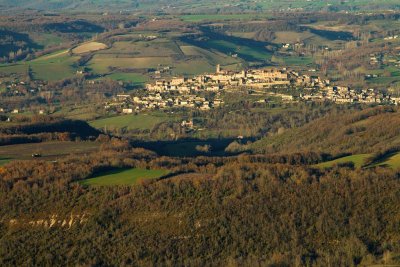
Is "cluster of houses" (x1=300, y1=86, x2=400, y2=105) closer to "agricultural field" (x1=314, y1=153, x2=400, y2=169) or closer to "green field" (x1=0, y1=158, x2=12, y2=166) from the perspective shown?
"agricultural field" (x1=314, y1=153, x2=400, y2=169)

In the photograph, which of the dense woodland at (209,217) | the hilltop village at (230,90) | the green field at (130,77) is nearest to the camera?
the dense woodland at (209,217)

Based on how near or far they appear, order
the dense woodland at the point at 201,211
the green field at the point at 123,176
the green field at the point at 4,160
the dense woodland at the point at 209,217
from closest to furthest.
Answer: the dense woodland at the point at 209,217 < the dense woodland at the point at 201,211 < the green field at the point at 123,176 < the green field at the point at 4,160

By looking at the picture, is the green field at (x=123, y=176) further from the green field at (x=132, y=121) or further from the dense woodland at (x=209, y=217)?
the green field at (x=132, y=121)

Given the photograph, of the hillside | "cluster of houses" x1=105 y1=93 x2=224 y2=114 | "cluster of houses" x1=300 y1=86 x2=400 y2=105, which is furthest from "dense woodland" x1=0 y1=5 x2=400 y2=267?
"cluster of houses" x1=300 y1=86 x2=400 y2=105

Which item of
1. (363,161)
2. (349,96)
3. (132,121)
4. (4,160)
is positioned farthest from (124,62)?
(363,161)

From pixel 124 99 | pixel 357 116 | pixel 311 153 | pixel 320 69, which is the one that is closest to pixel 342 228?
pixel 311 153

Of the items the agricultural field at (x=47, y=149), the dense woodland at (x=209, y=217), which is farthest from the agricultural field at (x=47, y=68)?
the dense woodland at (x=209, y=217)
